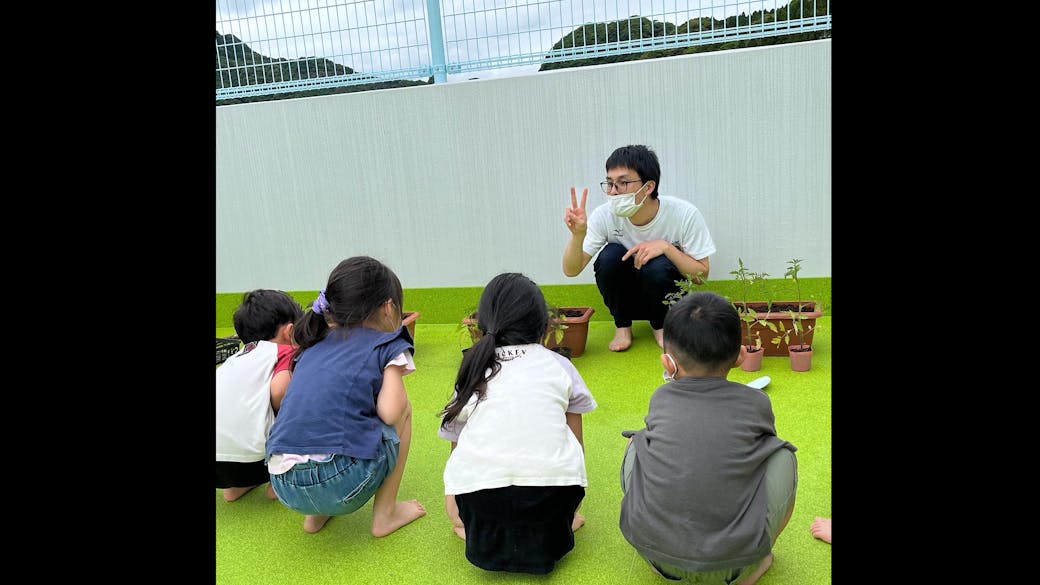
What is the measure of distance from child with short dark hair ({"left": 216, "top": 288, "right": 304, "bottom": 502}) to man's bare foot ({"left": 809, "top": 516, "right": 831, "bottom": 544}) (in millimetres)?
1598

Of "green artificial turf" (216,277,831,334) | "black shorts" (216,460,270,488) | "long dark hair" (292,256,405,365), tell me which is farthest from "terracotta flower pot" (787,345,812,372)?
"black shorts" (216,460,270,488)

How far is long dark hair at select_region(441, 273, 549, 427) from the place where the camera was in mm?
1828

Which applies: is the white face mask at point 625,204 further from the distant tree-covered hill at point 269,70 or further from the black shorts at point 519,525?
the black shorts at point 519,525

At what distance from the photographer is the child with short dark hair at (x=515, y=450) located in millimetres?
1708

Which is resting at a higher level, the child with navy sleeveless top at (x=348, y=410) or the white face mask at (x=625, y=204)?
the white face mask at (x=625, y=204)

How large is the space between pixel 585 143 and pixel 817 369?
1797 mm

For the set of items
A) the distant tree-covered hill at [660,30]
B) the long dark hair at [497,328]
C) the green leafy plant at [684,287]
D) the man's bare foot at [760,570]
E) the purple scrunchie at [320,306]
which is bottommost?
the man's bare foot at [760,570]

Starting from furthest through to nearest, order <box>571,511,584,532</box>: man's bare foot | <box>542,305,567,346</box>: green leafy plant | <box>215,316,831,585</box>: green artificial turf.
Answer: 1. <box>542,305,567,346</box>: green leafy plant
2. <box>571,511,584,532</box>: man's bare foot
3. <box>215,316,831,585</box>: green artificial turf

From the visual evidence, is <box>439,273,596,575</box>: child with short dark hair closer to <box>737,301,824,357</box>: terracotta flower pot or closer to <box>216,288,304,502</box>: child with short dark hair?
<box>216,288,304,502</box>: child with short dark hair

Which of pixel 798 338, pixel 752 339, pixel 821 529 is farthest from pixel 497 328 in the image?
pixel 798 338

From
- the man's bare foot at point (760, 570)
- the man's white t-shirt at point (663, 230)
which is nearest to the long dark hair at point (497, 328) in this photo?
the man's bare foot at point (760, 570)

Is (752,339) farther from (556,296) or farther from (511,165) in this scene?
(511,165)

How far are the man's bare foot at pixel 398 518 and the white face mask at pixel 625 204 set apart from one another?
185cm

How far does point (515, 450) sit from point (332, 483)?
55 centimetres
